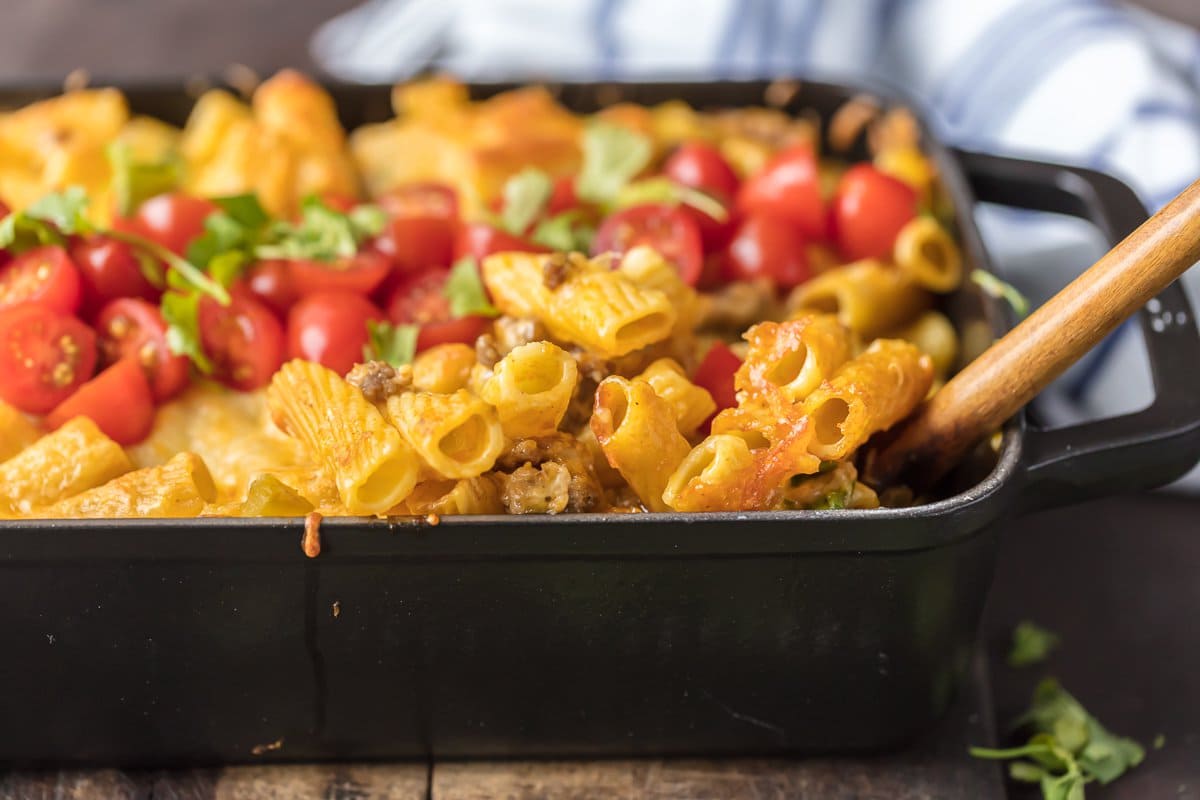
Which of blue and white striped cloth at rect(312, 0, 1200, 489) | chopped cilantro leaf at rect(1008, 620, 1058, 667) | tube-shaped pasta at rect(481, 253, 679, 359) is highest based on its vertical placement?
tube-shaped pasta at rect(481, 253, 679, 359)

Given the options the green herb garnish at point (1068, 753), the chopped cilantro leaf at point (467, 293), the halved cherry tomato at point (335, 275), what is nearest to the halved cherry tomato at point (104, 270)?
the halved cherry tomato at point (335, 275)

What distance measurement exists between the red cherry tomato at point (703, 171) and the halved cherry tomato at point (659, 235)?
209 millimetres

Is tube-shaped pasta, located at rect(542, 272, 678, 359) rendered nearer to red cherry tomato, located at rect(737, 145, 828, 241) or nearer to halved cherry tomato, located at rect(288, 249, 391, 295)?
halved cherry tomato, located at rect(288, 249, 391, 295)

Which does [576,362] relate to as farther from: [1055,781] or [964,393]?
[1055,781]

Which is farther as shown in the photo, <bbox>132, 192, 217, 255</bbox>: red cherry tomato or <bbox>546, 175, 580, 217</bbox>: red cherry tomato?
<bbox>546, 175, 580, 217</bbox>: red cherry tomato

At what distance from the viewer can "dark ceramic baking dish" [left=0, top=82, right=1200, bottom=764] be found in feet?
5.12

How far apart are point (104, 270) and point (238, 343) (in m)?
0.23

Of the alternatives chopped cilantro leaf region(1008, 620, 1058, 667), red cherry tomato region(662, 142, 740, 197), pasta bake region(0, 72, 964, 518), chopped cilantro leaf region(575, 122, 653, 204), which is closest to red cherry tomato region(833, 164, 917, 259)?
pasta bake region(0, 72, 964, 518)

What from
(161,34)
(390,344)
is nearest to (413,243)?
(390,344)

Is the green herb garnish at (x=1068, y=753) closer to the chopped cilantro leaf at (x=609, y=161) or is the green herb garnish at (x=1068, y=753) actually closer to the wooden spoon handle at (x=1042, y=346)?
the wooden spoon handle at (x=1042, y=346)

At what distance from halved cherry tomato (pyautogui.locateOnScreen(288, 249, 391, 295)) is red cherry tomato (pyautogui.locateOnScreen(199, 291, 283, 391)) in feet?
0.31

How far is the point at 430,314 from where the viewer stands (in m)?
2.08

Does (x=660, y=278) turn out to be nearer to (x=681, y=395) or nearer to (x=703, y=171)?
(x=681, y=395)

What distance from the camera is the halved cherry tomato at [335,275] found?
207cm
